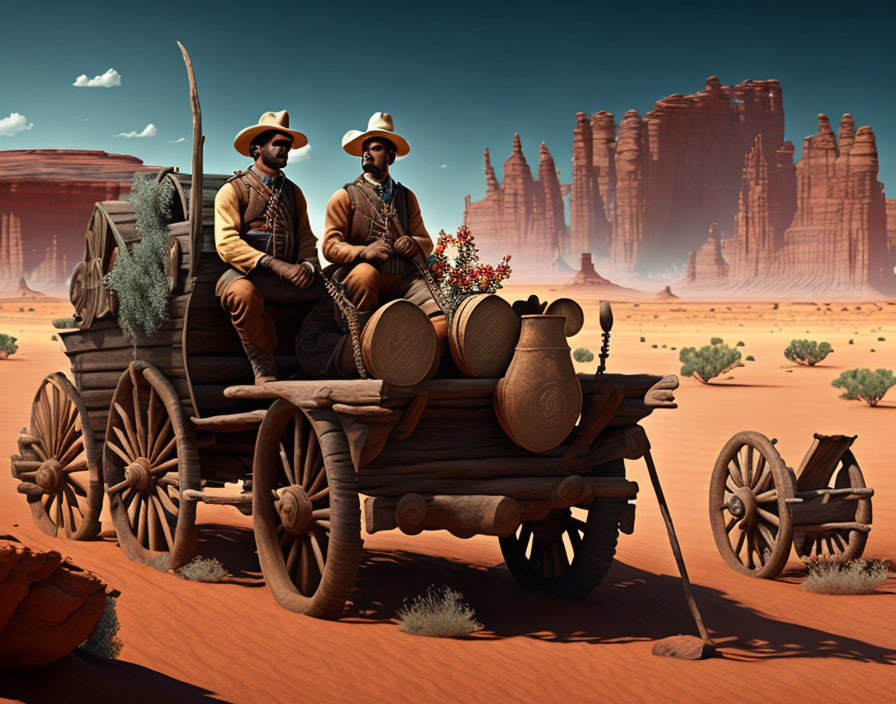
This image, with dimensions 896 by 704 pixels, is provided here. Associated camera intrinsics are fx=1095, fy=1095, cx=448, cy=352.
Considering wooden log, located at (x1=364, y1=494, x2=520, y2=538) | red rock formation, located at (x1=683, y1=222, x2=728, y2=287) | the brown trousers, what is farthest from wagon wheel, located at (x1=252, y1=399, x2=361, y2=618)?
red rock formation, located at (x1=683, y1=222, x2=728, y2=287)

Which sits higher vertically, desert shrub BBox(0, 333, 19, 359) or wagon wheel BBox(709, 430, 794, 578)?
desert shrub BBox(0, 333, 19, 359)

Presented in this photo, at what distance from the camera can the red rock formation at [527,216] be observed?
16900cm

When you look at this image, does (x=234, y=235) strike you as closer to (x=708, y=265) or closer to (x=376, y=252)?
(x=376, y=252)

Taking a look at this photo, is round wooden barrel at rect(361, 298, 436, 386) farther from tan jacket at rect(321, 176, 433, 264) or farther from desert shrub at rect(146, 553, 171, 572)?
desert shrub at rect(146, 553, 171, 572)

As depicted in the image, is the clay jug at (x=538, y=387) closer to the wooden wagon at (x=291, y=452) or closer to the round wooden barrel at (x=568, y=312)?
the wooden wagon at (x=291, y=452)

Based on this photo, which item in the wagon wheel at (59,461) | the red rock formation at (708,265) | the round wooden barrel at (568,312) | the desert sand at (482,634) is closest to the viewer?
the desert sand at (482,634)

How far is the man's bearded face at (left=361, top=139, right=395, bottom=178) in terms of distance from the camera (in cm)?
703

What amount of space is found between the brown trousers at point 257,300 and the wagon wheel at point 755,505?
11.9ft

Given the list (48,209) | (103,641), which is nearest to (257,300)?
(103,641)

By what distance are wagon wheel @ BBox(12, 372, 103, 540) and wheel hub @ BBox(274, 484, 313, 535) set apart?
111 inches

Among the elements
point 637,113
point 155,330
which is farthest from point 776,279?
point 155,330

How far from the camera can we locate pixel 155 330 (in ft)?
26.0

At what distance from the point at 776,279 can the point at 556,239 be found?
41.4 m

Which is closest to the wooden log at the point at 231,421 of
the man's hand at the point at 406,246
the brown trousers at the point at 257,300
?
the brown trousers at the point at 257,300
